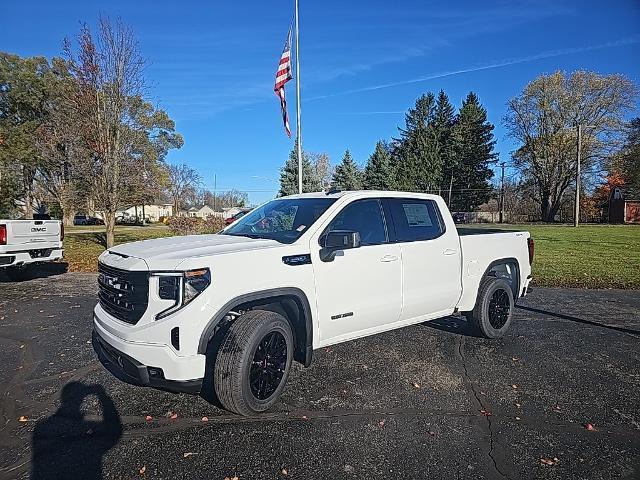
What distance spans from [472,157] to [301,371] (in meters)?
58.3

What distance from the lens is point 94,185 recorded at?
15.4 m

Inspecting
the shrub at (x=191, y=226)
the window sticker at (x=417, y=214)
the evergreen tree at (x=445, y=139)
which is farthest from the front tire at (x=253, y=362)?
the evergreen tree at (x=445, y=139)

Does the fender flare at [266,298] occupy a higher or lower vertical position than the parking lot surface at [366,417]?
higher

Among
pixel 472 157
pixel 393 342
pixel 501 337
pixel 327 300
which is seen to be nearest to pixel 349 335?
pixel 327 300

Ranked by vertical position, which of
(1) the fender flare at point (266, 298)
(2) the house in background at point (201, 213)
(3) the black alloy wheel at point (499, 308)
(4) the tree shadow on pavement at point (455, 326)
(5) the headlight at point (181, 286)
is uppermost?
(2) the house in background at point (201, 213)

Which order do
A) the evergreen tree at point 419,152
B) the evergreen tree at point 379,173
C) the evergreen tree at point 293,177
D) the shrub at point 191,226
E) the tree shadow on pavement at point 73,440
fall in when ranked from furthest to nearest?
the evergreen tree at point 419,152
the evergreen tree at point 379,173
the evergreen tree at point 293,177
the shrub at point 191,226
the tree shadow on pavement at point 73,440

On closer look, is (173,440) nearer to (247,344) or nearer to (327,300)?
(247,344)

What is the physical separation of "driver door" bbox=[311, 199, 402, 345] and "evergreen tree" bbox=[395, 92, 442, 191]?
4992 centimetres

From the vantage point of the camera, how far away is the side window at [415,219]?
15.6 feet

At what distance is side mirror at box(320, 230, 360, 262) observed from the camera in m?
3.80

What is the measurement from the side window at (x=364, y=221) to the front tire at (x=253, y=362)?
118cm

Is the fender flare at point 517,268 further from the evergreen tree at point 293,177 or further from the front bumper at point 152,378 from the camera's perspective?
the evergreen tree at point 293,177

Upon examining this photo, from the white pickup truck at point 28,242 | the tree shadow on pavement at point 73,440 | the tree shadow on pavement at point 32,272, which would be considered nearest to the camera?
the tree shadow on pavement at point 73,440

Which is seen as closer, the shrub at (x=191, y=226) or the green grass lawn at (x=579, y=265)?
the green grass lawn at (x=579, y=265)
